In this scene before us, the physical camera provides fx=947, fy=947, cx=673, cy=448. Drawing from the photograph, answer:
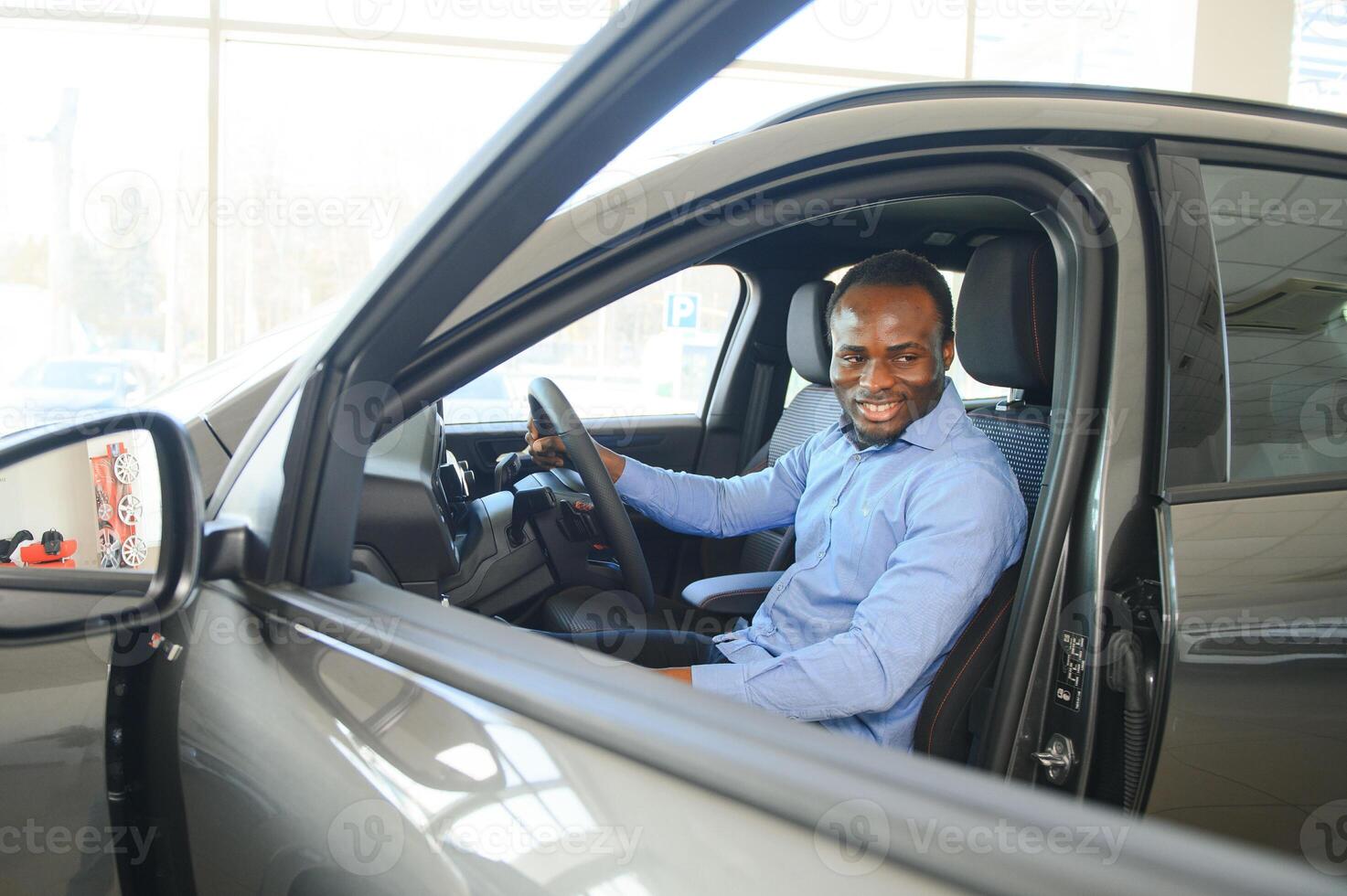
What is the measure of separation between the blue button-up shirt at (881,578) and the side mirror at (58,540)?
0.58 meters

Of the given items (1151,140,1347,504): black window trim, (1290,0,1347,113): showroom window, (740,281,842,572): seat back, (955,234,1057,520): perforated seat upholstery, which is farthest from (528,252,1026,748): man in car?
(1290,0,1347,113): showroom window

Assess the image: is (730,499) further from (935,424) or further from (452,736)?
(452,736)

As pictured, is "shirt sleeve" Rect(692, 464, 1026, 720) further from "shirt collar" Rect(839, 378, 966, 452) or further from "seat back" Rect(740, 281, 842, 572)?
"seat back" Rect(740, 281, 842, 572)

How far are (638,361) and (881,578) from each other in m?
1.97

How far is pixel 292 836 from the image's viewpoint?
0.77 meters

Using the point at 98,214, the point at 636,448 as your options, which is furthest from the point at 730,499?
the point at 98,214

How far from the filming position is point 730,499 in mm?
2201

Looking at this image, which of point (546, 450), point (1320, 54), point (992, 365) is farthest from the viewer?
point (1320, 54)

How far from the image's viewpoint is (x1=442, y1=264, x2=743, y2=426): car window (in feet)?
9.51

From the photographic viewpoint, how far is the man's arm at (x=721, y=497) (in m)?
2.12

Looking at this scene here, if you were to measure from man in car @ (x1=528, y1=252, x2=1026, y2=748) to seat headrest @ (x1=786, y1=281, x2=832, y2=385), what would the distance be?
59 cm

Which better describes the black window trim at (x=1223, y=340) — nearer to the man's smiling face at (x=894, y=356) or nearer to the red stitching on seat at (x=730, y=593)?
the man's smiling face at (x=894, y=356)

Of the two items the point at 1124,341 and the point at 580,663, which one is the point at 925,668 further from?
the point at 580,663

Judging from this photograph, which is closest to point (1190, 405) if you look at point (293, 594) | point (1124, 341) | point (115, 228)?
point (1124, 341)
